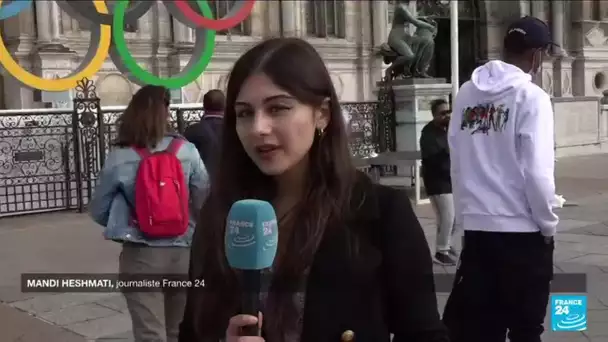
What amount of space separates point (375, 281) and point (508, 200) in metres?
1.76

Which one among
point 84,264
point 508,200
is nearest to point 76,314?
point 84,264

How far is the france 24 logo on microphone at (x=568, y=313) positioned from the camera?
5.24 meters

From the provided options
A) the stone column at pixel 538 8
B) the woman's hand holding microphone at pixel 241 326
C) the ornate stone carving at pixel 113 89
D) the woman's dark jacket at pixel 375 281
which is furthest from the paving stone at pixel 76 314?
the stone column at pixel 538 8

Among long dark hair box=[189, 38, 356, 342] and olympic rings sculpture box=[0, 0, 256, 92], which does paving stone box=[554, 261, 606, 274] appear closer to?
long dark hair box=[189, 38, 356, 342]

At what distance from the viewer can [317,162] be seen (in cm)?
187

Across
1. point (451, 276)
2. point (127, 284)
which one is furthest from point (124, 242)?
point (451, 276)

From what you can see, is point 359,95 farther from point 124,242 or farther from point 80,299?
point 124,242

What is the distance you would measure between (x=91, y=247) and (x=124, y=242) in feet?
16.7

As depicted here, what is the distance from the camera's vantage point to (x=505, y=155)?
3.40 m

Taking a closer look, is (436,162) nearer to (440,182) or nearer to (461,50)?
(440,182)

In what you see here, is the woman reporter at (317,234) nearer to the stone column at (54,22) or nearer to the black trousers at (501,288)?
the black trousers at (501,288)

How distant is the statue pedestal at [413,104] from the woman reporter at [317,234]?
12.1m

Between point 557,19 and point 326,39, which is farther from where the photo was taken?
point 557,19

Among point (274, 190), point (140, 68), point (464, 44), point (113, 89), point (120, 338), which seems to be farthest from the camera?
point (464, 44)
